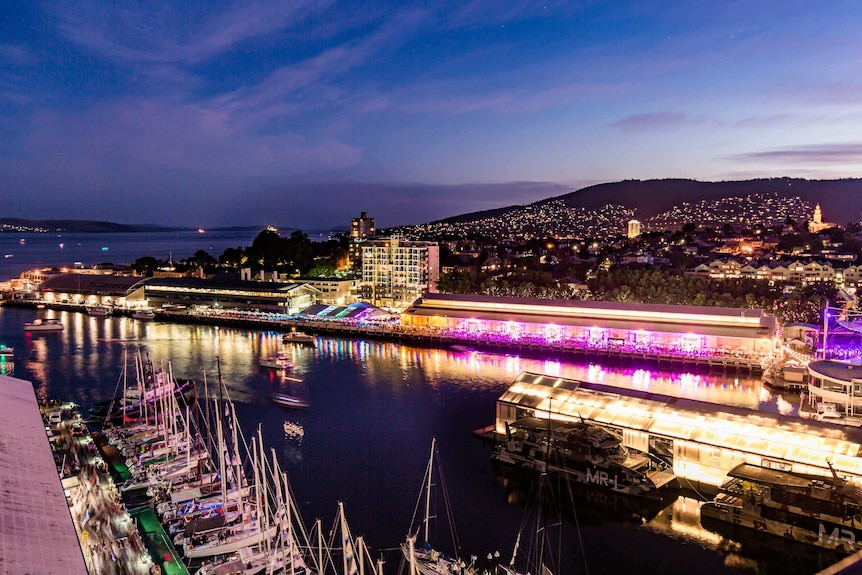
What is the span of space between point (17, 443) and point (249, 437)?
19.3 ft

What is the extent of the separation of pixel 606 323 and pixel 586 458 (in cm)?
1357

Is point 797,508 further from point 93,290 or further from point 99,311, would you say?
point 93,290

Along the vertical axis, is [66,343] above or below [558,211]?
below

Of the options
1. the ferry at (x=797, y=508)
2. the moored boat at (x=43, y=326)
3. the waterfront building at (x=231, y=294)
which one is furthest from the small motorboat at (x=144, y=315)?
the ferry at (x=797, y=508)

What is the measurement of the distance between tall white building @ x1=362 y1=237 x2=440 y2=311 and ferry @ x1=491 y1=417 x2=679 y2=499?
22652 millimetres

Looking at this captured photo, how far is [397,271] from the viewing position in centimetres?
3609

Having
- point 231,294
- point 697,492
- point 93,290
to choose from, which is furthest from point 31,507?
point 93,290

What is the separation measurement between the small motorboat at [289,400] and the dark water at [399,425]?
306 mm

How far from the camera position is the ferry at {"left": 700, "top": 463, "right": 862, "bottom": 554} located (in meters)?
9.54

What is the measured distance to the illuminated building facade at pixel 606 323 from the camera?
22.4 metres

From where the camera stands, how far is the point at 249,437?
558 inches

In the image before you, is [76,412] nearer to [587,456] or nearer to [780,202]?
[587,456]

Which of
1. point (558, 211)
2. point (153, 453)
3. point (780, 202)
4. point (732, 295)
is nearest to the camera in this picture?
point (153, 453)

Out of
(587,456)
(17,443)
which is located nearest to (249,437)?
(17,443)
